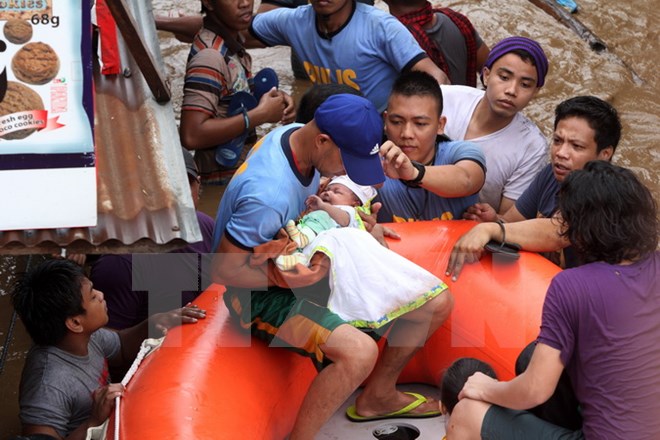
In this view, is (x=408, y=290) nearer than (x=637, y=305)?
No

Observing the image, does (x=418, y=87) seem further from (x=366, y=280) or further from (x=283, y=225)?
(x=283, y=225)

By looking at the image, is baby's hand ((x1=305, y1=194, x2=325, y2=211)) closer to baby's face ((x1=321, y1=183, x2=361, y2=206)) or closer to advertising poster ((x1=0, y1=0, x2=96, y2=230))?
baby's face ((x1=321, y1=183, x2=361, y2=206))

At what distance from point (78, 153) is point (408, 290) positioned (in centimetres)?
122

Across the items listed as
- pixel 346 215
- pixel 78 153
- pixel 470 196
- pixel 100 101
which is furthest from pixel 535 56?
pixel 78 153

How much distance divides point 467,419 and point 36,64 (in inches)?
65.9

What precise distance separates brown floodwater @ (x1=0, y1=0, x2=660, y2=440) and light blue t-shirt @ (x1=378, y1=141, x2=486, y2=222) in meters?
2.24

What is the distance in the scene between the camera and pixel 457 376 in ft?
10.2

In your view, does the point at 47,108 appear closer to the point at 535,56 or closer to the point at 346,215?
the point at 346,215

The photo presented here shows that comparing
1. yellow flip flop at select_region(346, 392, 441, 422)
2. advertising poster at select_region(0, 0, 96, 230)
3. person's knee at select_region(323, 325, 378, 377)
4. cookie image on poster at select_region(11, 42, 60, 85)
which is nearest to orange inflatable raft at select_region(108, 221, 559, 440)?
yellow flip flop at select_region(346, 392, 441, 422)

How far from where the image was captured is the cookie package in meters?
2.72

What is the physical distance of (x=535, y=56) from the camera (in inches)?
166

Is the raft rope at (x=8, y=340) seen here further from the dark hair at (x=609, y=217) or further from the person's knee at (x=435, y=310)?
the dark hair at (x=609, y=217)

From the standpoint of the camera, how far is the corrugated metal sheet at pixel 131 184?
2754 mm

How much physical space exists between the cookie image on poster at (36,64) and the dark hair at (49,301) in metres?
Answer: 0.89
